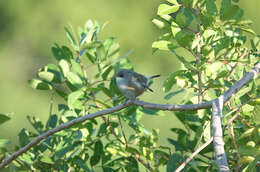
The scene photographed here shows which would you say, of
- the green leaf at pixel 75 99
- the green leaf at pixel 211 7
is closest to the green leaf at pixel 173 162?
the green leaf at pixel 75 99

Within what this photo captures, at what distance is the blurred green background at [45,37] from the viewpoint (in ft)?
21.5

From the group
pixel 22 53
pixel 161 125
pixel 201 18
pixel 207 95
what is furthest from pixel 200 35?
pixel 22 53

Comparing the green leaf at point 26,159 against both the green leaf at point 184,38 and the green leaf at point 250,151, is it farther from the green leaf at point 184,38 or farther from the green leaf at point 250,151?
the green leaf at point 250,151

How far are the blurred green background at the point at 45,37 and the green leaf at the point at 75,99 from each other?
13.7ft

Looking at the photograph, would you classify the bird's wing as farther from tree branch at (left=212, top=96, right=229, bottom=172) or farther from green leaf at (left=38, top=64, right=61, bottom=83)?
tree branch at (left=212, top=96, right=229, bottom=172)

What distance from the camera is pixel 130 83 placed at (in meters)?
2.28

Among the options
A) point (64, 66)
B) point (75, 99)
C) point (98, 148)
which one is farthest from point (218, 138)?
point (64, 66)

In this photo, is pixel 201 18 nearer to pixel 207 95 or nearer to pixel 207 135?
pixel 207 95

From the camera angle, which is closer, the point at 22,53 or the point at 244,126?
the point at 244,126

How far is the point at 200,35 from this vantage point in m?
1.80

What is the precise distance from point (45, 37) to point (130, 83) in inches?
244

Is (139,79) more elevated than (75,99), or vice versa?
(139,79)

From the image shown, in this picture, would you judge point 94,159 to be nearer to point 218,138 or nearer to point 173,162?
point 173,162

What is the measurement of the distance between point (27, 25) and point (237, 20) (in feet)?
24.2
